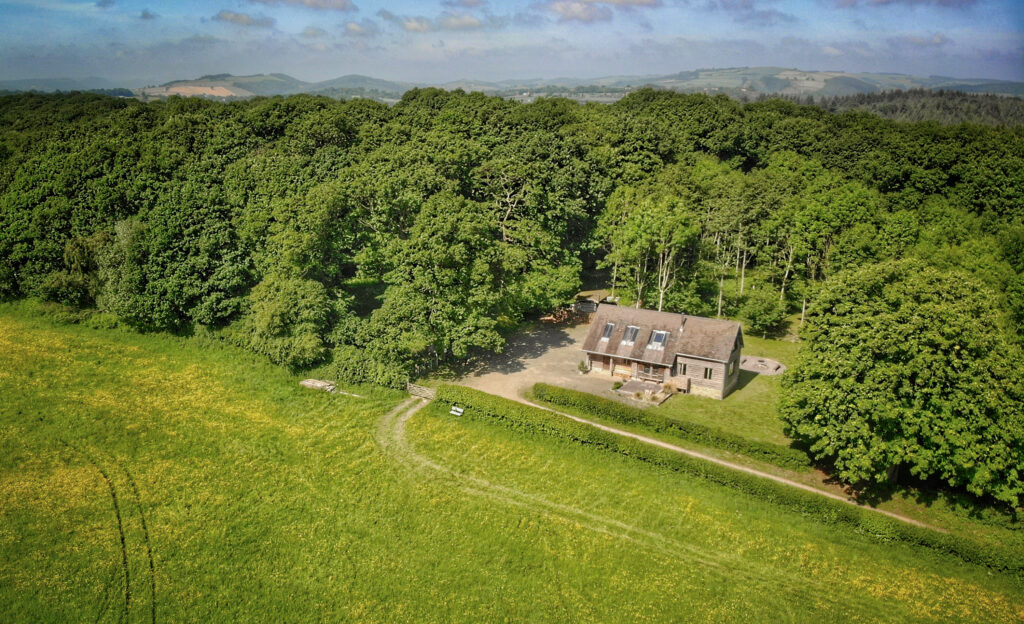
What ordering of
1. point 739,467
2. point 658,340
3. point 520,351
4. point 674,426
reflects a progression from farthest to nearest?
point 520,351
point 658,340
point 674,426
point 739,467

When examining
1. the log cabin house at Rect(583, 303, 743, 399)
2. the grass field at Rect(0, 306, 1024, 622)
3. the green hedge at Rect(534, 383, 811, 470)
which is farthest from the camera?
the log cabin house at Rect(583, 303, 743, 399)

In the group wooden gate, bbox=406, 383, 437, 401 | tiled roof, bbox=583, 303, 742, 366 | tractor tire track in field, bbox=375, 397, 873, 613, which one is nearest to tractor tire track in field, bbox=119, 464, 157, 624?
tractor tire track in field, bbox=375, 397, 873, 613

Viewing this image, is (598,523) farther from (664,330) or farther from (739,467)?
(664,330)

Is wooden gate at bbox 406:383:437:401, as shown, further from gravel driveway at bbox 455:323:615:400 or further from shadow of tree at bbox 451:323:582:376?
shadow of tree at bbox 451:323:582:376

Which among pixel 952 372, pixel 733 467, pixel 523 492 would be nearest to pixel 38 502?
pixel 523 492

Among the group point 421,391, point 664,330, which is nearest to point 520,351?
point 421,391

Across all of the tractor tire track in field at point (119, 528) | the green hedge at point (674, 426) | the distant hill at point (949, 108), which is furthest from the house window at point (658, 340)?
the distant hill at point (949, 108)

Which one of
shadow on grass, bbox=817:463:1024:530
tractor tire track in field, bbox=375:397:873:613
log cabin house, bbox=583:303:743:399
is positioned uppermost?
log cabin house, bbox=583:303:743:399
